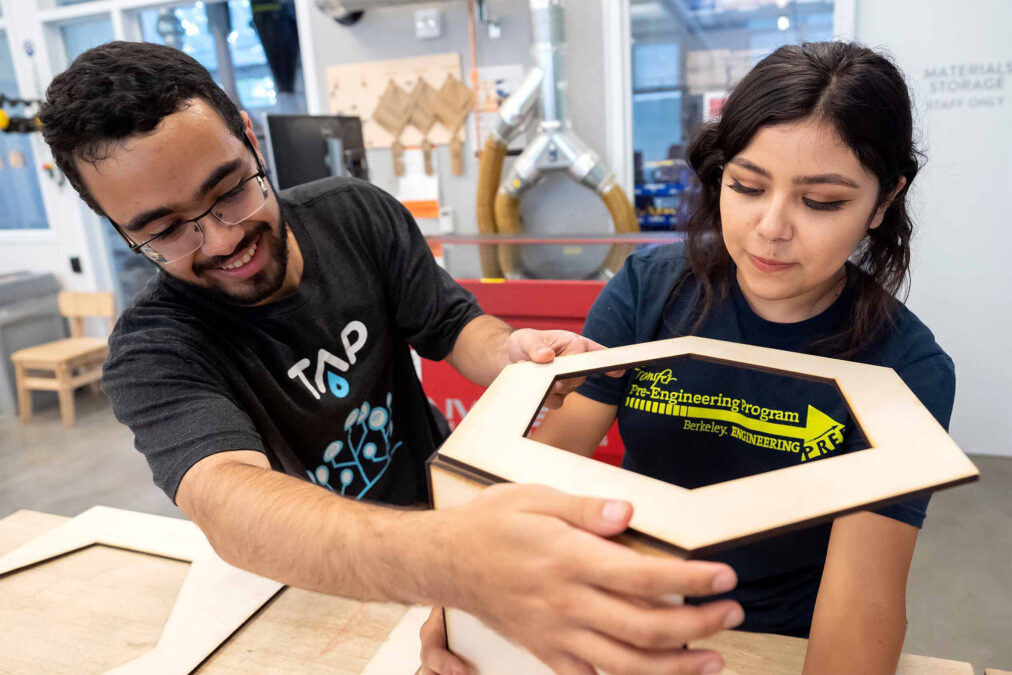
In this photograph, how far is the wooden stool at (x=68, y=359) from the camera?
11.2ft

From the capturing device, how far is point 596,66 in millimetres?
2752

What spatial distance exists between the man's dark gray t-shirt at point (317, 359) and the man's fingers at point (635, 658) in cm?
52

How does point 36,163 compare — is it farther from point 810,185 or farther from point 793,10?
point 810,185

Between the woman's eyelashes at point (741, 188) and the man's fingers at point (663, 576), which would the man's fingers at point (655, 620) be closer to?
the man's fingers at point (663, 576)

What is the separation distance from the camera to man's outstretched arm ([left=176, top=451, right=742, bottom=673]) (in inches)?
15.3

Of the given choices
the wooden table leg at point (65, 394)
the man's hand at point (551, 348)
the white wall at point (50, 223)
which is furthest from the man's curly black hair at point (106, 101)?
the white wall at point (50, 223)

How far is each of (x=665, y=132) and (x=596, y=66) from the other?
0.40 meters

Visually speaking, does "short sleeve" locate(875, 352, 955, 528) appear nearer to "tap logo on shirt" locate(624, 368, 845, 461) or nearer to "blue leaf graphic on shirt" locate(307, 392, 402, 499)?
"tap logo on shirt" locate(624, 368, 845, 461)

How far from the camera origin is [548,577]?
414 mm

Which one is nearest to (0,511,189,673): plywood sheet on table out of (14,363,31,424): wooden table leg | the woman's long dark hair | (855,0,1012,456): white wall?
the woman's long dark hair

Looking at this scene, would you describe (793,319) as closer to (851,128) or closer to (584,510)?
(851,128)

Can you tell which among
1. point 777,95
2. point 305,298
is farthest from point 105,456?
point 777,95

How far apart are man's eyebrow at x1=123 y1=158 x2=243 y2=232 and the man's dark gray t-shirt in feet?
0.40

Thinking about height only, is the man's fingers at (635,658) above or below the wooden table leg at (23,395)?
above
